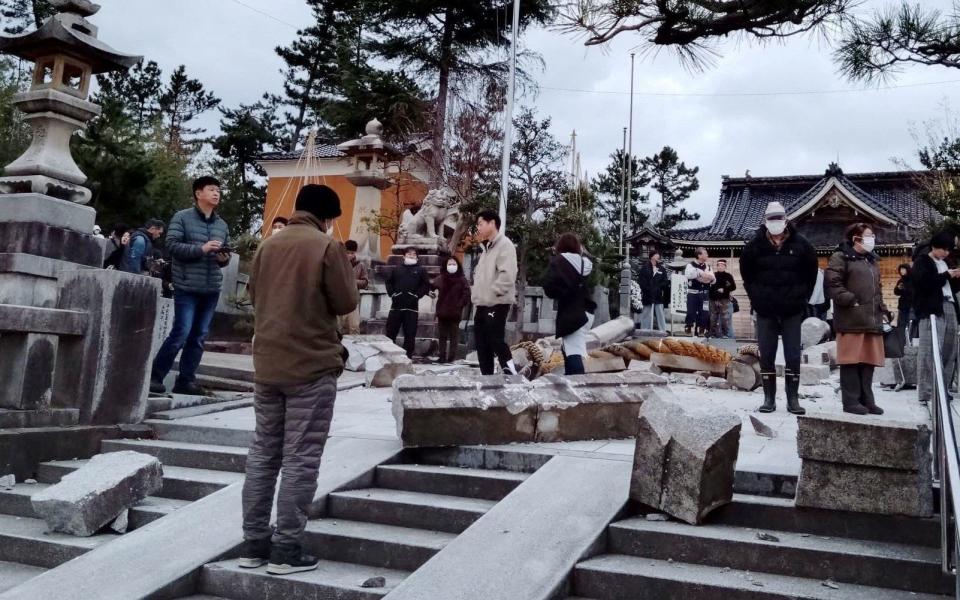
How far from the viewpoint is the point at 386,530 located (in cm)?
410

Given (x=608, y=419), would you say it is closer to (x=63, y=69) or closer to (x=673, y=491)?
(x=673, y=491)

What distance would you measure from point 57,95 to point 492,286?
14.2ft

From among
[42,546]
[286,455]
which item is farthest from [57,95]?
[286,455]

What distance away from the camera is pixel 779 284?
6.97 metres

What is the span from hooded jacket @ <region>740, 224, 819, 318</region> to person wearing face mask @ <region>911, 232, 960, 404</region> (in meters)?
1.91

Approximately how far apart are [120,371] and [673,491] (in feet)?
14.0

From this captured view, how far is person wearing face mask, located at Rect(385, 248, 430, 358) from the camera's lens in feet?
40.2

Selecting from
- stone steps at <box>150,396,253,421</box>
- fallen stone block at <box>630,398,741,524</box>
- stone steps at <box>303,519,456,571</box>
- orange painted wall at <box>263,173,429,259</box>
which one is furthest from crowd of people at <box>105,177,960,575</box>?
orange painted wall at <box>263,173,429,259</box>

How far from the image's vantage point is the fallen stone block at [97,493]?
4160 mm

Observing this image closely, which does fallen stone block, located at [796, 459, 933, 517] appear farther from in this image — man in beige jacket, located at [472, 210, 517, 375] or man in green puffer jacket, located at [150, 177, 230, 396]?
man in green puffer jacket, located at [150, 177, 230, 396]

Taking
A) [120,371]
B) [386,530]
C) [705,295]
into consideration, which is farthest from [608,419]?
[705,295]

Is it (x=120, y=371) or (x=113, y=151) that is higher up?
(x=113, y=151)

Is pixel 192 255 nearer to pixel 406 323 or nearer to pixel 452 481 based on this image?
pixel 452 481

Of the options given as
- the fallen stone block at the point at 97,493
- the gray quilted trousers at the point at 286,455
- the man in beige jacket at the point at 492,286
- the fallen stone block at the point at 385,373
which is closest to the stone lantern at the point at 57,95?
the fallen stone block at the point at 97,493
